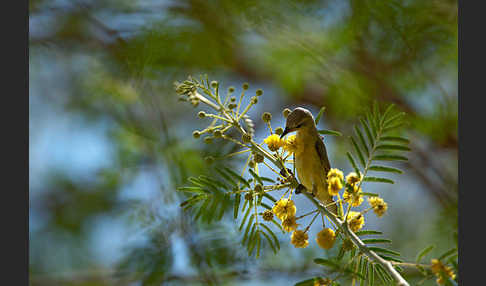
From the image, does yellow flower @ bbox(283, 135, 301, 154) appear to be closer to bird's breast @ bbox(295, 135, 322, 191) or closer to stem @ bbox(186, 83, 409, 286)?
stem @ bbox(186, 83, 409, 286)

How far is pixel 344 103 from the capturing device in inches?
108

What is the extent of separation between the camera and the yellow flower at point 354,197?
39.4 inches

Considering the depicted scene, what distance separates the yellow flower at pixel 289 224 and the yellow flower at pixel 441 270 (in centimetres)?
34

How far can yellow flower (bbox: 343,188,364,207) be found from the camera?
100 cm

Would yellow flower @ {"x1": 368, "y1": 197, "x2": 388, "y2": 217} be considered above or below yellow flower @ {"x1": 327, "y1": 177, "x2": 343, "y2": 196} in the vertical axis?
below

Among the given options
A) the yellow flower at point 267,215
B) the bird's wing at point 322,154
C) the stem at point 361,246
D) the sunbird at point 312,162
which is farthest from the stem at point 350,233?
the bird's wing at point 322,154

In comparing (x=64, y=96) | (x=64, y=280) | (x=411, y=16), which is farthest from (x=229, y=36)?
(x=64, y=280)

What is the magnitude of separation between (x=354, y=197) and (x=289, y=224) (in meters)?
0.19

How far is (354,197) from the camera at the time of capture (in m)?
1.00

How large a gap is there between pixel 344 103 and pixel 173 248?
1.52 m

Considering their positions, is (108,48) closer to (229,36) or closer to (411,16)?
(229,36)

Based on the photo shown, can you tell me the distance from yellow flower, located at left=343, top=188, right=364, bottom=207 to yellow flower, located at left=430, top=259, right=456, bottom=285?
0.22m

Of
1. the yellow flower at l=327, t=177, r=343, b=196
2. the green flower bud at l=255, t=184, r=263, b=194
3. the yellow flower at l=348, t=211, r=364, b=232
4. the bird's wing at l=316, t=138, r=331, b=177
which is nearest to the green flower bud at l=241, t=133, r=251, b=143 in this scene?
the green flower bud at l=255, t=184, r=263, b=194

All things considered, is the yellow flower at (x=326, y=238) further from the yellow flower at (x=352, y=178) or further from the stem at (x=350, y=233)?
the yellow flower at (x=352, y=178)
